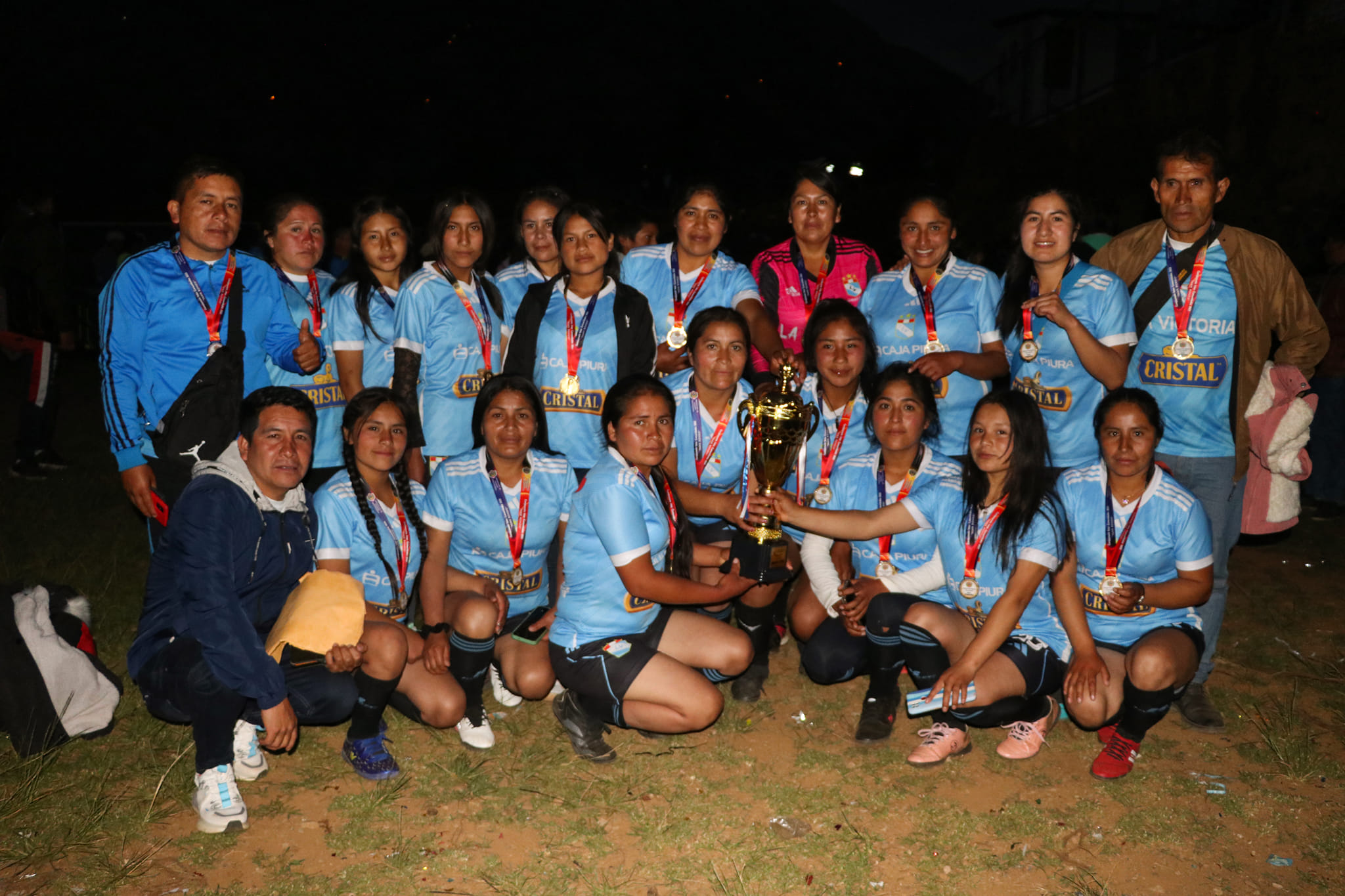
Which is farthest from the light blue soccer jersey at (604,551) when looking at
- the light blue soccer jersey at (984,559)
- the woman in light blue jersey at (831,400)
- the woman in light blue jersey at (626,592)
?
the light blue soccer jersey at (984,559)

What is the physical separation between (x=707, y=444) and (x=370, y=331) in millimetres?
1786

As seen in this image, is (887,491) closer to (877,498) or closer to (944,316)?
(877,498)

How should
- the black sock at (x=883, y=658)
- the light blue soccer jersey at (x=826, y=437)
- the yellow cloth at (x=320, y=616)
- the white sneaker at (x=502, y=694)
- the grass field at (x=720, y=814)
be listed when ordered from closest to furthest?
the grass field at (x=720, y=814) < the yellow cloth at (x=320, y=616) < the black sock at (x=883, y=658) < the white sneaker at (x=502, y=694) < the light blue soccer jersey at (x=826, y=437)

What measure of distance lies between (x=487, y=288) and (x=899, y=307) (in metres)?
2.06

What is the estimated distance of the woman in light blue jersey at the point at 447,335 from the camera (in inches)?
185

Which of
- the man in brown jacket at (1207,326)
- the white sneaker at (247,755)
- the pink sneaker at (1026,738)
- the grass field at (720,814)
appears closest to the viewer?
the grass field at (720,814)

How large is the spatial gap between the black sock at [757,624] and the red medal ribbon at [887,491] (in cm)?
63

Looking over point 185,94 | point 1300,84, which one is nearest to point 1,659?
point 1300,84

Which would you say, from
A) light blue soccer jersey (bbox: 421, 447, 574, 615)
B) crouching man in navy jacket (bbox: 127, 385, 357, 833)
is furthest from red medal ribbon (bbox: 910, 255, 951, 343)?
crouching man in navy jacket (bbox: 127, 385, 357, 833)

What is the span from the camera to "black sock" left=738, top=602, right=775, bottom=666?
4637 mm

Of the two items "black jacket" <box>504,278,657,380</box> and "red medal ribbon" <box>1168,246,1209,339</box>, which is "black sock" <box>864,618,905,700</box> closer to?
"black jacket" <box>504,278,657,380</box>

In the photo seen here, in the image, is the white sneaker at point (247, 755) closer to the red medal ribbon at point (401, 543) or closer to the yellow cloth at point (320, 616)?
the yellow cloth at point (320, 616)

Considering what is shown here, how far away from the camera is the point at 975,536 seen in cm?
400

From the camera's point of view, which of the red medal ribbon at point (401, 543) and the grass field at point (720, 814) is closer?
the grass field at point (720, 814)
